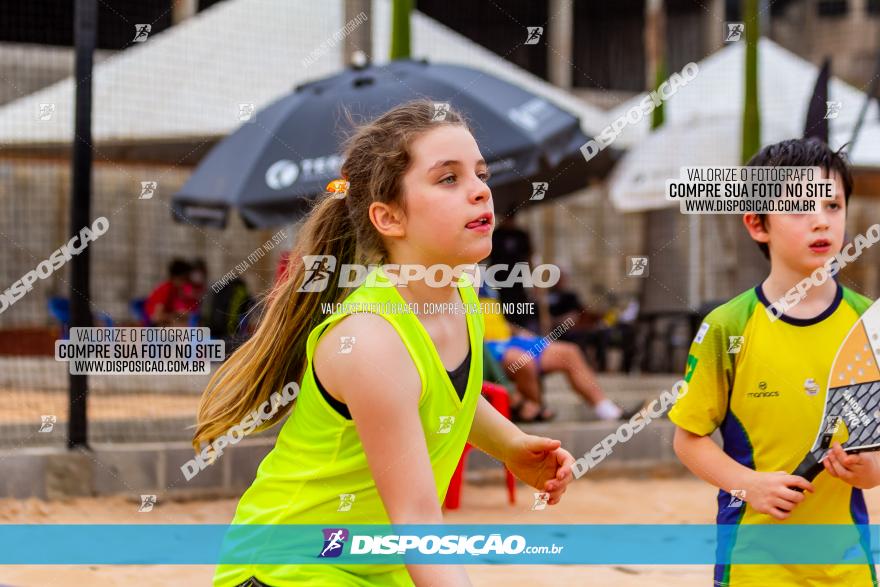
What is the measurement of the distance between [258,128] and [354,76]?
74cm

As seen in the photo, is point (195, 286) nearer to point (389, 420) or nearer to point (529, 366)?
point (529, 366)

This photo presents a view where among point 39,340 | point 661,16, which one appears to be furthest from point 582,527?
point 661,16

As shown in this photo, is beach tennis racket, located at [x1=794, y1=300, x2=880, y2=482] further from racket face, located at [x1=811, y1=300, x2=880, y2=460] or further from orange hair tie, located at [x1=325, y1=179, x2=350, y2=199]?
orange hair tie, located at [x1=325, y1=179, x2=350, y2=199]

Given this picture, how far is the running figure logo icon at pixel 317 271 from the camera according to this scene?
2176mm

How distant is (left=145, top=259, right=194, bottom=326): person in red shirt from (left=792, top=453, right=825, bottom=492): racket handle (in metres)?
6.60

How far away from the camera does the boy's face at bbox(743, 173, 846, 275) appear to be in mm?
2744

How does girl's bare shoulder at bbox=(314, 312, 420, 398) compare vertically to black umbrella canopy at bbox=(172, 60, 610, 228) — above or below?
below

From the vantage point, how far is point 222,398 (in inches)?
87.2

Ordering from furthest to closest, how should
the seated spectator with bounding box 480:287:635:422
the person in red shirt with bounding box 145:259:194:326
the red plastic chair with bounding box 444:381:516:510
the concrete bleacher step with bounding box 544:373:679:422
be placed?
the person in red shirt with bounding box 145:259:194:326, the concrete bleacher step with bounding box 544:373:679:422, the seated spectator with bounding box 480:287:635:422, the red plastic chair with bounding box 444:381:516:510

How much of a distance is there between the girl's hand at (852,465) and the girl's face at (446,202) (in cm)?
90

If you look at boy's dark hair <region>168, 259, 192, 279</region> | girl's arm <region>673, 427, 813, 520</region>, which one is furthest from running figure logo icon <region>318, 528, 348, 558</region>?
boy's dark hair <region>168, 259, 192, 279</region>

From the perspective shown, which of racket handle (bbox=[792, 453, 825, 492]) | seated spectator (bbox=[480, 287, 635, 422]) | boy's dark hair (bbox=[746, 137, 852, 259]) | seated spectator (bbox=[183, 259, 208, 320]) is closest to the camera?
racket handle (bbox=[792, 453, 825, 492])

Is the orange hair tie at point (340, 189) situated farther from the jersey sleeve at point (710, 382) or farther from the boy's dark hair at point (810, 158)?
the boy's dark hair at point (810, 158)

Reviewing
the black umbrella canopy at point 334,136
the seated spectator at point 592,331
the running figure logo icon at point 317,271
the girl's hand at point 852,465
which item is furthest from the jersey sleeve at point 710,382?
the seated spectator at point 592,331
